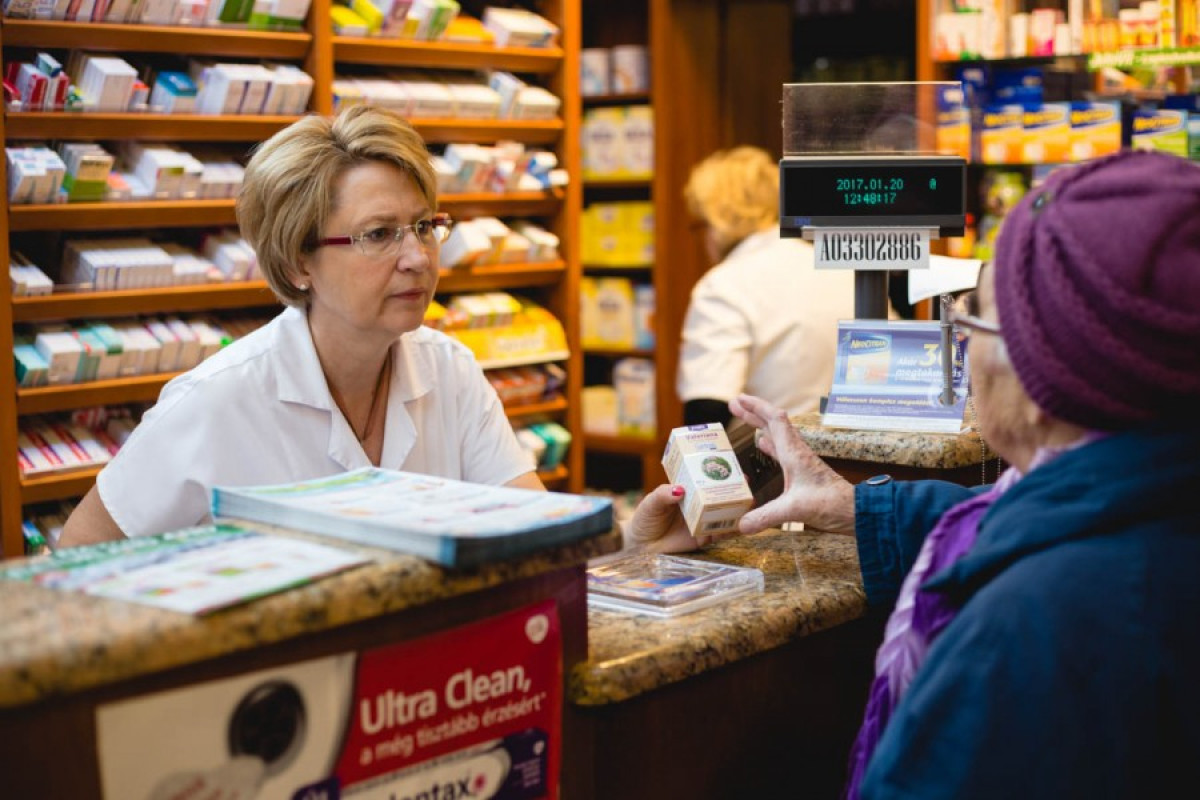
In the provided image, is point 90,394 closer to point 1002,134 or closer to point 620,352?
point 620,352

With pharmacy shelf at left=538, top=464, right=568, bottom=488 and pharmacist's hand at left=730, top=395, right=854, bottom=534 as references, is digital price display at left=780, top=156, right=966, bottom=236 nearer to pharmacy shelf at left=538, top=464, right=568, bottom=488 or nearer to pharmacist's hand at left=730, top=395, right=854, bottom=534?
pharmacist's hand at left=730, top=395, right=854, bottom=534

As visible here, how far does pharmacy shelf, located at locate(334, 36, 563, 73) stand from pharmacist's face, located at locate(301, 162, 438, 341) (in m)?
2.49

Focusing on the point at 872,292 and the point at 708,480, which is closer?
the point at 708,480

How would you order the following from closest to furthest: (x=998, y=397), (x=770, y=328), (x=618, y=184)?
(x=998, y=397) → (x=770, y=328) → (x=618, y=184)

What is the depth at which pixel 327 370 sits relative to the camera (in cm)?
261

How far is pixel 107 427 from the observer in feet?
14.8

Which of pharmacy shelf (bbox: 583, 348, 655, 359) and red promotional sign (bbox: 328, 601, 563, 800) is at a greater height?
red promotional sign (bbox: 328, 601, 563, 800)

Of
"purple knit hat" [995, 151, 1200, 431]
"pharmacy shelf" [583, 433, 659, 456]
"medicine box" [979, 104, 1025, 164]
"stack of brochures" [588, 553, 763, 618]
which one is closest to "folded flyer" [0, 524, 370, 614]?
"stack of brochures" [588, 553, 763, 618]

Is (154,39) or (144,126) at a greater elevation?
(154,39)

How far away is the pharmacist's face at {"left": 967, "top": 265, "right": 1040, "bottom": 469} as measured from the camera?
1422mm

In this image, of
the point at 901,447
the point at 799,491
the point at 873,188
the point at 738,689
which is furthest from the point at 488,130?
the point at 738,689

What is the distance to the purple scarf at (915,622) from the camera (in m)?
1.50

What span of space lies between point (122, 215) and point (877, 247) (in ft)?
8.87

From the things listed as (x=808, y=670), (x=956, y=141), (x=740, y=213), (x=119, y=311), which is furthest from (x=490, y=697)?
(x=740, y=213)
